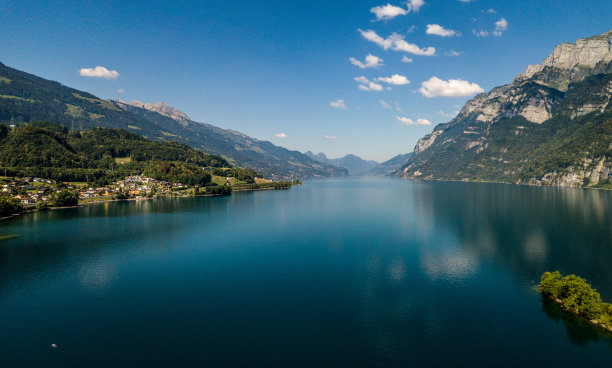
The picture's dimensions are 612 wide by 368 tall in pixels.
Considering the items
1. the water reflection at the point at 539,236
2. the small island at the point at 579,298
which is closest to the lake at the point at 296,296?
the water reflection at the point at 539,236

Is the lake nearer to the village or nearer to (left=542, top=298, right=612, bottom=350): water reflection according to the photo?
(left=542, top=298, right=612, bottom=350): water reflection

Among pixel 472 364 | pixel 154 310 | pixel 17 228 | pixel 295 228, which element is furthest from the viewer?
pixel 295 228

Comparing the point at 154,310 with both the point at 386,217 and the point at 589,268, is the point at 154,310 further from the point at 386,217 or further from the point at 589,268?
the point at 386,217

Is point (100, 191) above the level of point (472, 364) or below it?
above

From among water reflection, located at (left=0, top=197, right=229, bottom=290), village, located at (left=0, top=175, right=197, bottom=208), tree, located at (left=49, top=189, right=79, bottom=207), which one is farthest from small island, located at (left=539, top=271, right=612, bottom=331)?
village, located at (left=0, top=175, right=197, bottom=208)

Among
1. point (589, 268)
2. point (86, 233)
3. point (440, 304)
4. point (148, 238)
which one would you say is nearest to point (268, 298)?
point (440, 304)

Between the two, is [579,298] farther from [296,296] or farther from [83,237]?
[83,237]
